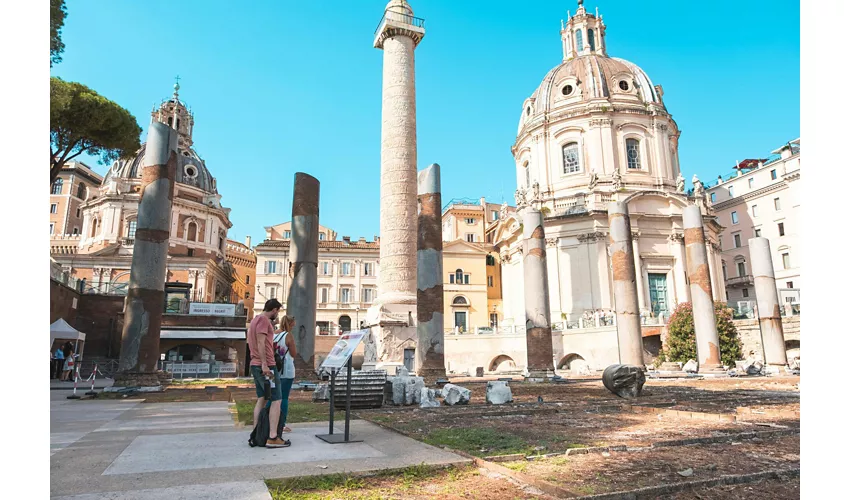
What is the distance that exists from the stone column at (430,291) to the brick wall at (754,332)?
21934mm

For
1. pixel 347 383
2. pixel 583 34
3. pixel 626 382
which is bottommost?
pixel 626 382

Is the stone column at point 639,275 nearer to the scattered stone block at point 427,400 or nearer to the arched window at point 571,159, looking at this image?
the arched window at point 571,159

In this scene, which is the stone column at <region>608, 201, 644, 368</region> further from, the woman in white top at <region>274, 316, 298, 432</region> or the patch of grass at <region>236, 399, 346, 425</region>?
the woman in white top at <region>274, 316, 298, 432</region>

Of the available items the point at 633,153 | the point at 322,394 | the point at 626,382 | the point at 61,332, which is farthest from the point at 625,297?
the point at 633,153

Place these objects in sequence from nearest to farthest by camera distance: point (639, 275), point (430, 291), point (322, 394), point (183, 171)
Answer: point (322, 394), point (430, 291), point (639, 275), point (183, 171)

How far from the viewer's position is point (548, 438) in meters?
6.46

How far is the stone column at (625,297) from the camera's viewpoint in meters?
20.7

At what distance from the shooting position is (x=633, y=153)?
139 feet

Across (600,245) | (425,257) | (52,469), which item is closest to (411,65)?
(425,257)

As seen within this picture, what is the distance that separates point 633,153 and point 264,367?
41.6m

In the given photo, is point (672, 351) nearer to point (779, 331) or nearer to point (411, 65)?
point (779, 331)

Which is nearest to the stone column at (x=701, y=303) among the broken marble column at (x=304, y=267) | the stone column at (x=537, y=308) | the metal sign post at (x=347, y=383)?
the stone column at (x=537, y=308)

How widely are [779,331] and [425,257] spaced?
17.5 metres

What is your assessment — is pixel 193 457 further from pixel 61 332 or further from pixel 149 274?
pixel 61 332
